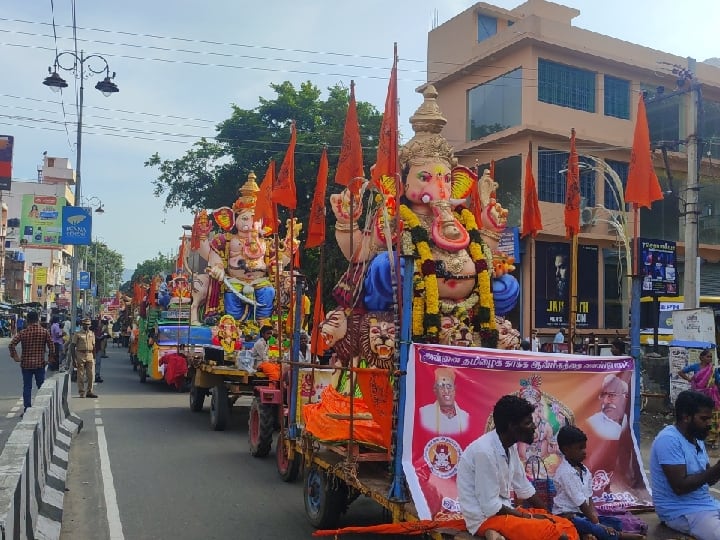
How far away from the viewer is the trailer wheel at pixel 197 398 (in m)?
13.1

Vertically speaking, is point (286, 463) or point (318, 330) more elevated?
point (318, 330)

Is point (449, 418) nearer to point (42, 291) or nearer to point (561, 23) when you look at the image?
point (561, 23)

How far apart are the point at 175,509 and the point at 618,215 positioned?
61.4ft

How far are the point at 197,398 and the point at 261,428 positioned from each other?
14.9 ft

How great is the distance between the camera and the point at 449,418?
16.1ft

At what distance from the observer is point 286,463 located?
7922mm

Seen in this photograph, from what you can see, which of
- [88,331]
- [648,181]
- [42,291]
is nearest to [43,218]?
[88,331]

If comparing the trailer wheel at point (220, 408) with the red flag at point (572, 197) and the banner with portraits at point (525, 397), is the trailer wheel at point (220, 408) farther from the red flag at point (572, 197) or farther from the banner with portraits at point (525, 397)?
the banner with portraits at point (525, 397)

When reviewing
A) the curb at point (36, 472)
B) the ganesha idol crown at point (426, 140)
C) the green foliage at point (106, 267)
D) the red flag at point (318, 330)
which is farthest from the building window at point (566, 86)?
the green foliage at point (106, 267)

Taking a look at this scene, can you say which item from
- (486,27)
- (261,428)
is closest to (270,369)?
(261,428)

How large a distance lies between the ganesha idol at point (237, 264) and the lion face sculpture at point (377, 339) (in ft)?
19.0

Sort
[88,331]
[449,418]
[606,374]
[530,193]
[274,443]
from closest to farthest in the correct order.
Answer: [449,418] < [606,374] < [530,193] < [274,443] < [88,331]

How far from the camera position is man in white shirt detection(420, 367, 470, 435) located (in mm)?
4895

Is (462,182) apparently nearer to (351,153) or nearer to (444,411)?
(351,153)
